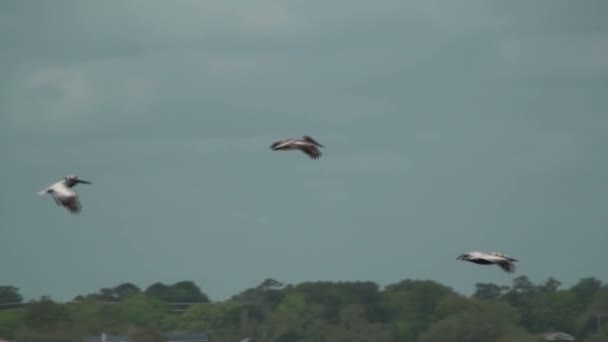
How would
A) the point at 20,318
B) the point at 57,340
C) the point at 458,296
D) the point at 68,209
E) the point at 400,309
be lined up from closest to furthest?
the point at 68,209 → the point at 57,340 → the point at 20,318 → the point at 458,296 → the point at 400,309

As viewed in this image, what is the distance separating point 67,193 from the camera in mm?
54594

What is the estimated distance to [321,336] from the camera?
117500 millimetres

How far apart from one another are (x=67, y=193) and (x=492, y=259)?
39.8 ft

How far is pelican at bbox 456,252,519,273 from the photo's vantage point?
55.3 m

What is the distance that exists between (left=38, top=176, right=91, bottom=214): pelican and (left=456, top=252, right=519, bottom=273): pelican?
10994 mm

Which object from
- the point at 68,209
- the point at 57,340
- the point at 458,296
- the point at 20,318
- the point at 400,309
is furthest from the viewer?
the point at 400,309

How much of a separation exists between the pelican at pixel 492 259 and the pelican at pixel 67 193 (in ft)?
36.1

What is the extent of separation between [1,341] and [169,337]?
14.5 m

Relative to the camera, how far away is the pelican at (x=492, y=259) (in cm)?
5534

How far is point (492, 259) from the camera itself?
183 ft

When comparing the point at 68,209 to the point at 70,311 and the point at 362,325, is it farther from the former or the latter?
the point at 362,325

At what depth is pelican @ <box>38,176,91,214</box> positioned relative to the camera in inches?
2105

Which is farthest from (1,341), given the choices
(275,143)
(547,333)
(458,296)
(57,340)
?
(275,143)

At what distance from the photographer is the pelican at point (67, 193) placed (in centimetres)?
5347
